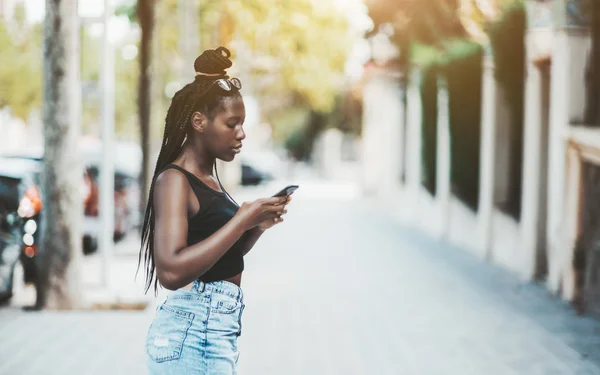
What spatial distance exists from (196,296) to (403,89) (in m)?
22.9

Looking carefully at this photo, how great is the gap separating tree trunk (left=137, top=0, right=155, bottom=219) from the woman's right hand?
12509mm

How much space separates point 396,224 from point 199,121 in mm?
21709

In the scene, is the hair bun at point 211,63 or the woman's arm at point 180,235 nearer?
the woman's arm at point 180,235

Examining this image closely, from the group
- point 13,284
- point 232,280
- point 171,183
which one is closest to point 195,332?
point 232,280

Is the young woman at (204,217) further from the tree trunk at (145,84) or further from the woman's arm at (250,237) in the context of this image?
the tree trunk at (145,84)

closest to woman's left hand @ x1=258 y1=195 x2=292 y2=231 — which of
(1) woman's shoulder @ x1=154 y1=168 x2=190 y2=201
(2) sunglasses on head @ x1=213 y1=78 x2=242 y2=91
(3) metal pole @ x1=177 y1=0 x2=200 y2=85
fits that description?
(1) woman's shoulder @ x1=154 y1=168 x2=190 y2=201

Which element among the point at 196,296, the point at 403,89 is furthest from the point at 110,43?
the point at 403,89

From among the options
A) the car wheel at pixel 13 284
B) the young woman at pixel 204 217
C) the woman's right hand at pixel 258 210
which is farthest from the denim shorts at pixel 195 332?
the car wheel at pixel 13 284

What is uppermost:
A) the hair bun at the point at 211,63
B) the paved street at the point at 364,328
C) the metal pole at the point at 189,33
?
the metal pole at the point at 189,33

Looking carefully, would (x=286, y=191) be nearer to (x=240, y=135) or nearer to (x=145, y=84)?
(x=240, y=135)

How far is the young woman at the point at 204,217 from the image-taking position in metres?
2.91

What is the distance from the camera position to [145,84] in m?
15.9

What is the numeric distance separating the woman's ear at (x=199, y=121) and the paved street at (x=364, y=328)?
14.0 feet

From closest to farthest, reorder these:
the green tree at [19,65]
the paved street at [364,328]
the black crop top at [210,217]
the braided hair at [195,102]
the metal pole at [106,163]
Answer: the black crop top at [210,217]
the braided hair at [195,102]
the paved street at [364,328]
the metal pole at [106,163]
the green tree at [19,65]
